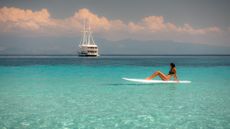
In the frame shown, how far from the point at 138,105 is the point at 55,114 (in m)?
3.90

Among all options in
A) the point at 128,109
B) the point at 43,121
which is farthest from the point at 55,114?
the point at 128,109

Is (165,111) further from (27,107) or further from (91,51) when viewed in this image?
(91,51)

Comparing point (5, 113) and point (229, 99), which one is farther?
point (229, 99)

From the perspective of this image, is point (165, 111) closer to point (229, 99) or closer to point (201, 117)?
point (201, 117)

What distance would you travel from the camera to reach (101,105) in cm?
1410

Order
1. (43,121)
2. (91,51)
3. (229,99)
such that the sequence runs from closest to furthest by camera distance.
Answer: (43,121)
(229,99)
(91,51)

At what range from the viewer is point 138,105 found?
46.3 feet

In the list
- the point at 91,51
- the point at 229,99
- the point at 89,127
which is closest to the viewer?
the point at 89,127

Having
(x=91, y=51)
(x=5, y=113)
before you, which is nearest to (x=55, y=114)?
(x=5, y=113)

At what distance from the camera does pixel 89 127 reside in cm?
1007

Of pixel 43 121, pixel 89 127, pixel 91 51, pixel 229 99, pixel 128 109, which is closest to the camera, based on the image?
pixel 89 127

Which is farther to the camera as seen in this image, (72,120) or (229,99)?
(229,99)

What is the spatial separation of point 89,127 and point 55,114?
2453 millimetres

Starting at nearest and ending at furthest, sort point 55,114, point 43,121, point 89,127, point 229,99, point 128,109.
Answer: point 89,127
point 43,121
point 55,114
point 128,109
point 229,99
